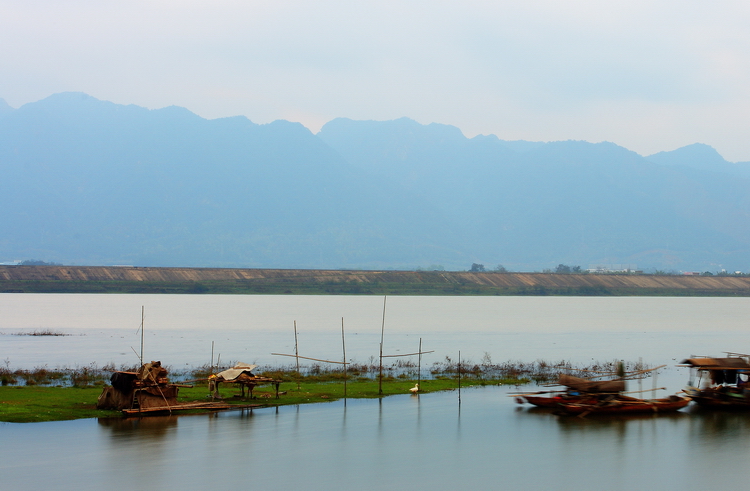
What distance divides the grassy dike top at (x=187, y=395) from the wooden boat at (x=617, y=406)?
7.35m

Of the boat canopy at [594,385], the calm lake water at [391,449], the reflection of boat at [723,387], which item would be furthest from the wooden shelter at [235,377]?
the reflection of boat at [723,387]

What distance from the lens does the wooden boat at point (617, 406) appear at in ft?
92.7

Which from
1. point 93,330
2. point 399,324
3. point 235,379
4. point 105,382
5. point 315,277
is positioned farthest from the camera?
point 315,277

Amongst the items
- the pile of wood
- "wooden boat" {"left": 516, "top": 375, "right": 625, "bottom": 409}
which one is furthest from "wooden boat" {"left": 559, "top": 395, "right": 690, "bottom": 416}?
the pile of wood

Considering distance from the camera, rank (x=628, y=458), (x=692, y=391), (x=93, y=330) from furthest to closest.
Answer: (x=93, y=330) → (x=692, y=391) → (x=628, y=458)

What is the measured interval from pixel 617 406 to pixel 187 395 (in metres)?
16.1

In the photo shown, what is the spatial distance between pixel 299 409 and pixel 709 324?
6818 cm

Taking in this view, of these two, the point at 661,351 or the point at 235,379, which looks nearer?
the point at 235,379

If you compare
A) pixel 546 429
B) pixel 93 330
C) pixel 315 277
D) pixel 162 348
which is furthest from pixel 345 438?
pixel 315 277

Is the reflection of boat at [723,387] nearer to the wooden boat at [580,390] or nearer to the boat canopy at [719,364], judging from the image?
the boat canopy at [719,364]

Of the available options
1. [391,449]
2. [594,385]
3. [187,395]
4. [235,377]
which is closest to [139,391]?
[235,377]

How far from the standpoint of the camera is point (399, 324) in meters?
78.2

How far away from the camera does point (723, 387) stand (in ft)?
99.9

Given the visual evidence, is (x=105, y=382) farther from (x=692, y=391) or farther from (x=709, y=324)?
(x=709, y=324)
